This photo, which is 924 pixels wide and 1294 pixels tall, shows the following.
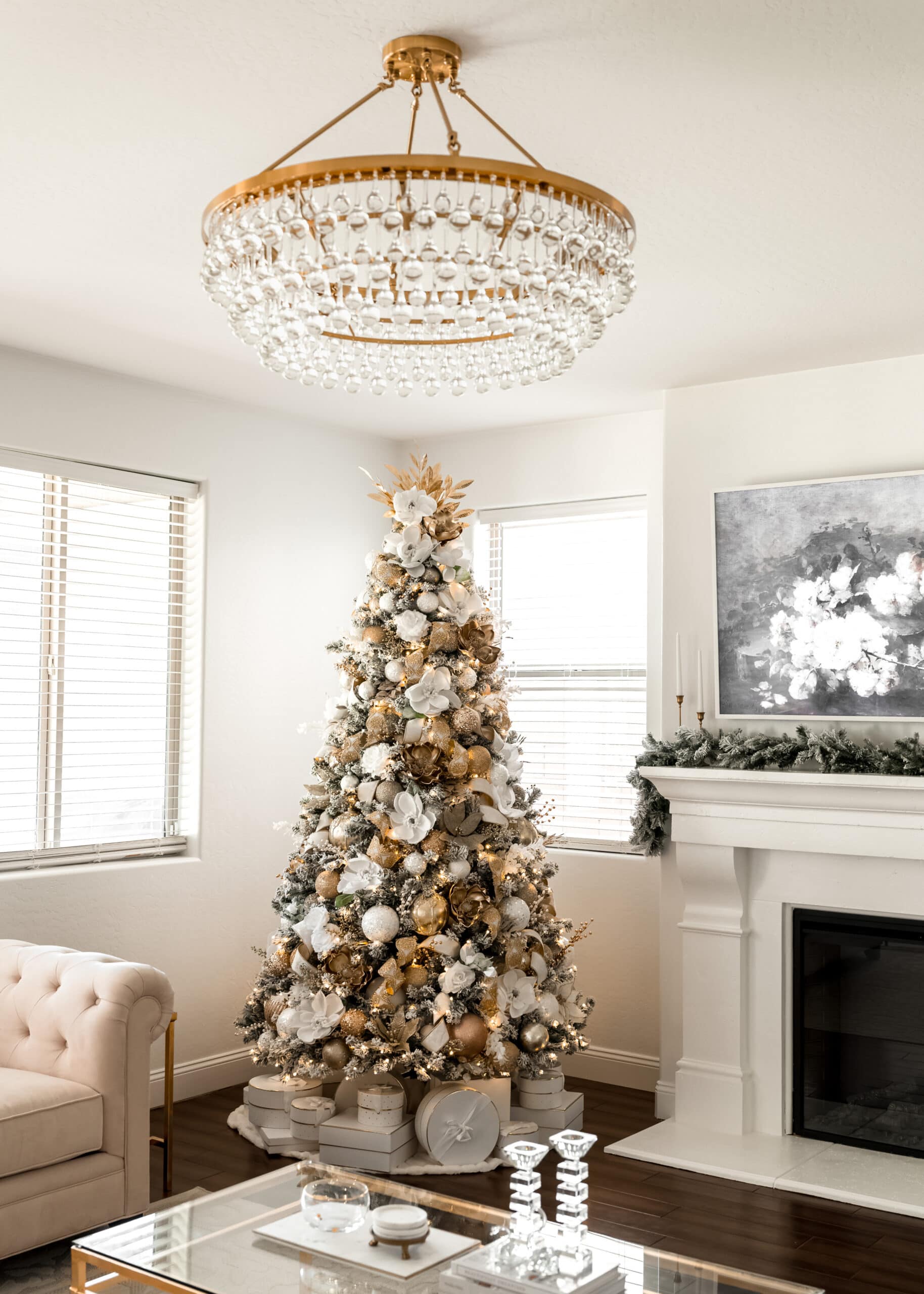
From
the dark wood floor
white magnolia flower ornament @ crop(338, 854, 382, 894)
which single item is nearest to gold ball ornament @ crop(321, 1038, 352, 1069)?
the dark wood floor

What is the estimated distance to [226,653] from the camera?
509 centimetres

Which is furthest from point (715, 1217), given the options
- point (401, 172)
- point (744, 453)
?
point (401, 172)

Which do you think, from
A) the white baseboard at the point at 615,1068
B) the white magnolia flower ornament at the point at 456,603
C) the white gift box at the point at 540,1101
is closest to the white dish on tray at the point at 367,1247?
the white gift box at the point at 540,1101

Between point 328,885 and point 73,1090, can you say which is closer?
point 73,1090

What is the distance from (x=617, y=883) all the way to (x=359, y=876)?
1450 mm

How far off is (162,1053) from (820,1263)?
2481mm

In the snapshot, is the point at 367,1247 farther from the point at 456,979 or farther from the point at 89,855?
the point at 89,855

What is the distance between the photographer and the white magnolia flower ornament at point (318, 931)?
410cm

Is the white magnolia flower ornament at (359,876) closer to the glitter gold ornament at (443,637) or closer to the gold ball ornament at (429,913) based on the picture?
the gold ball ornament at (429,913)

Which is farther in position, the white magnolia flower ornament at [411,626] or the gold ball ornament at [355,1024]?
the white magnolia flower ornament at [411,626]

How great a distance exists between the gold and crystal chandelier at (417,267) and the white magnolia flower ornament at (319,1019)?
2.31 meters

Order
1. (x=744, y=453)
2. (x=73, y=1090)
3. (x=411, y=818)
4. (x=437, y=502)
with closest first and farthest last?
(x=73, y=1090), (x=411, y=818), (x=437, y=502), (x=744, y=453)

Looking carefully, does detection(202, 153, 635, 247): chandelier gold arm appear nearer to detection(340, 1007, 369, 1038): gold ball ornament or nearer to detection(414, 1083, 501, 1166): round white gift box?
detection(340, 1007, 369, 1038): gold ball ornament

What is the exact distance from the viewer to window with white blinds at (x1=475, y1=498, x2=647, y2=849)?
5.25m
